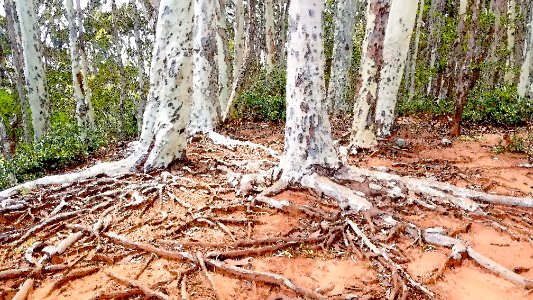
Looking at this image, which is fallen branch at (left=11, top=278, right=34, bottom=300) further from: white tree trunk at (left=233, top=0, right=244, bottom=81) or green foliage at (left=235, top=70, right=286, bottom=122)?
white tree trunk at (left=233, top=0, right=244, bottom=81)

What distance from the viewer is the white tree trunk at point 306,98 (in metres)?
4.54

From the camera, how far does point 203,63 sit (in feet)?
28.6

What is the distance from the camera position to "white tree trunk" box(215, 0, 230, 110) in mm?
11344

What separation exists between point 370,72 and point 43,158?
23.1 ft

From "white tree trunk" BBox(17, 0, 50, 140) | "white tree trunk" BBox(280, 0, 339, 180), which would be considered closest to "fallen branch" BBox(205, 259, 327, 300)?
"white tree trunk" BBox(280, 0, 339, 180)

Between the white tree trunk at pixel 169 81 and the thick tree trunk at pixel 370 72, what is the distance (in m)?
3.00

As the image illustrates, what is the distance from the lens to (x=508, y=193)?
4859 millimetres

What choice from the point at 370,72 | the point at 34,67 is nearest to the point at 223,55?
the point at 34,67

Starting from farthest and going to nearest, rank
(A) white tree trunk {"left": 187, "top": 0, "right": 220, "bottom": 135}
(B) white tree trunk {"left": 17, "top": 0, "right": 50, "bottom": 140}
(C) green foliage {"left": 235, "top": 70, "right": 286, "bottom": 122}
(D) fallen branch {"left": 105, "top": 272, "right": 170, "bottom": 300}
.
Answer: (C) green foliage {"left": 235, "top": 70, "right": 286, "bottom": 122}, (B) white tree trunk {"left": 17, "top": 0, "right": 50, "bottom": 140}, (A) white tree trunk {"left": 187, "top": 0, "right": 220, "bottom": 135}, (D) fallen branch {"left": 105, "top": 272, "right": 170, "bottom": 300}

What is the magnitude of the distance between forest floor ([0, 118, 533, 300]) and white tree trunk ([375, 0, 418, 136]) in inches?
99.6

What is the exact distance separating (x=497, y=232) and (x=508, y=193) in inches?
55.7

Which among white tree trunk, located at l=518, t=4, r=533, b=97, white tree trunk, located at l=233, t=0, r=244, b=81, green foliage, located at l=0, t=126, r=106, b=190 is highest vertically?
white tree trunk, located at l=233, t=0, r=244, b=81

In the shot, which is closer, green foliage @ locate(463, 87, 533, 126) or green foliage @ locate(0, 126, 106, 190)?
green foliage @ locate(0, 126, 106, 190)

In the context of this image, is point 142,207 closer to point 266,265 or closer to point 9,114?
point 266,265
